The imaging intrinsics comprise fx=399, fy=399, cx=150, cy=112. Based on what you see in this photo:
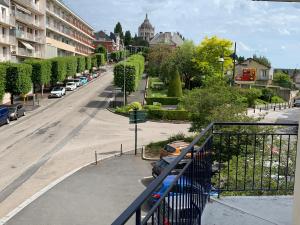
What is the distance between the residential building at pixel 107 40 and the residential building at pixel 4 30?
109 metres

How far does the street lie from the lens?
21.0 m

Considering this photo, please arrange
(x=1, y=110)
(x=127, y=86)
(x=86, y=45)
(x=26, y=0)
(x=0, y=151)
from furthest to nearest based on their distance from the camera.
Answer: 1. (x=86, y=45)
2. (x=26, y=0)
3. (x=127, y=86)
4. (x=1, y=110)
5. (x=0, y=151)

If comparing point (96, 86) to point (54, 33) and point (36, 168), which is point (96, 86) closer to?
point (54, 33)

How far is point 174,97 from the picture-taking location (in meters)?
55.3

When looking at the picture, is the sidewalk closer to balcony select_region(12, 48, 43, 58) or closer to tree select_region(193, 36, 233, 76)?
balcony select_region(12, 48, 43, 58)

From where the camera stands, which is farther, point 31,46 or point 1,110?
point 31,46

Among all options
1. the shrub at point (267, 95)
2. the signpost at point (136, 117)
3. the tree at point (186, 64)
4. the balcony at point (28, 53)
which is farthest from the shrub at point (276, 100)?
the signpost at point (136, 117)

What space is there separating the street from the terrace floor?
40.9ft

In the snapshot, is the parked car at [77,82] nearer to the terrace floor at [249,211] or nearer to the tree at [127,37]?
the terrace floor at [249,211]

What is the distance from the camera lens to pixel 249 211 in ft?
20.0

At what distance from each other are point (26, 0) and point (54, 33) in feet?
58.8

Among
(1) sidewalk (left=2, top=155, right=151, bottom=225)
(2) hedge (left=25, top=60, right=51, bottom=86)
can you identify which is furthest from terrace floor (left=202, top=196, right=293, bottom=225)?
(2) hedge (left=25, top=60, right=51, bottom=86)

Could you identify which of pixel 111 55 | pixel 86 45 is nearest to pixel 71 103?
pixel 86 45

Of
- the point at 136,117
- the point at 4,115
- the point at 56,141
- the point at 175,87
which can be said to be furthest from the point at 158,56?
the point at 136,117
